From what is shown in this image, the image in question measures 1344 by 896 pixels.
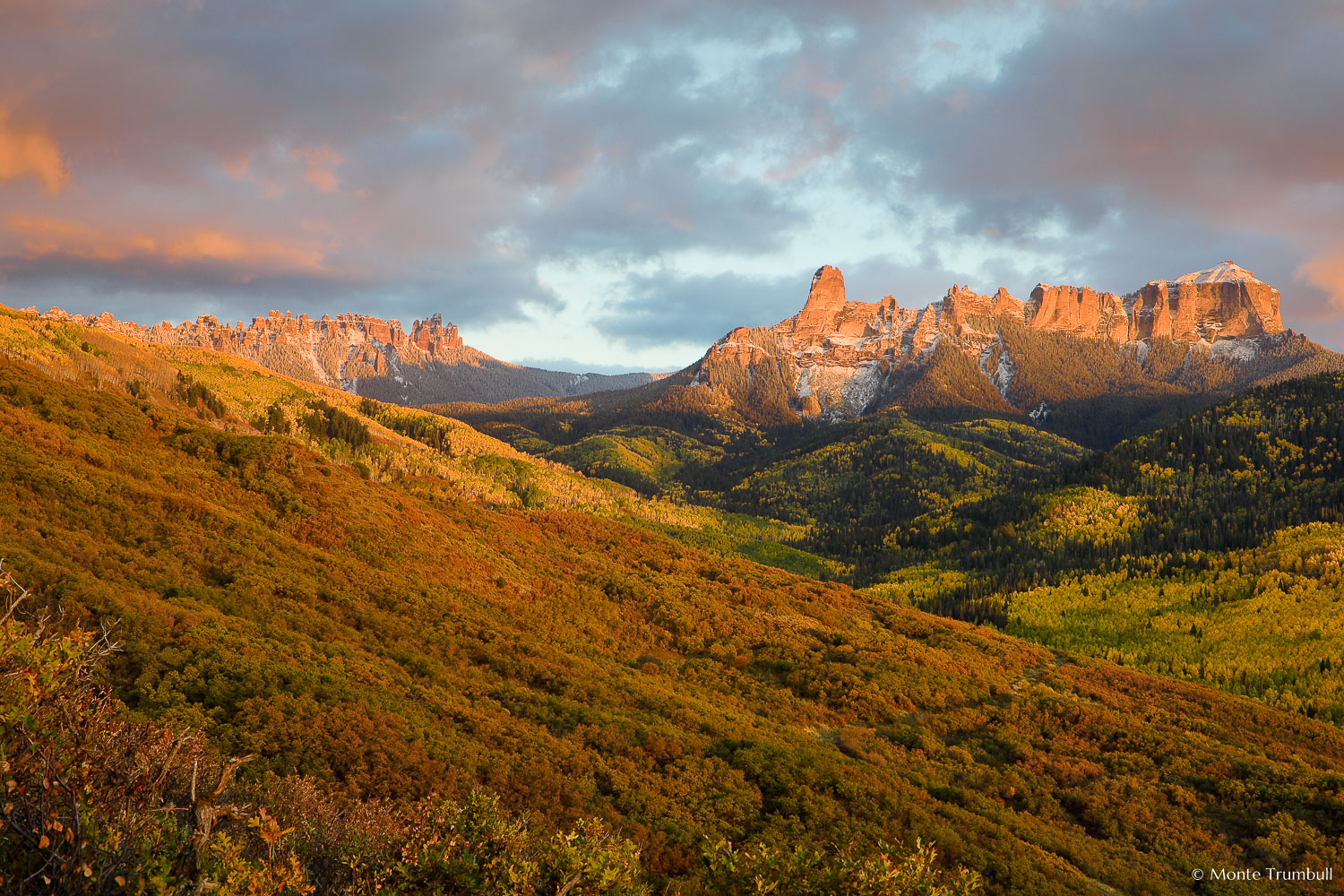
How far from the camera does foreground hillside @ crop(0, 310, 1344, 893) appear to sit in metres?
33.4

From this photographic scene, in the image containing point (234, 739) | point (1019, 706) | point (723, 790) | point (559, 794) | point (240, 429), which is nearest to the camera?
point (234, 739)

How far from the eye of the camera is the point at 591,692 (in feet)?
158

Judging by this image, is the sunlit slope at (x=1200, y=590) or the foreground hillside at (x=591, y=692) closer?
the foreground hillside at (x=591, y=692)

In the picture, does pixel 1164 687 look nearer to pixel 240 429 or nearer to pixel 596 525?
pixel 596 525

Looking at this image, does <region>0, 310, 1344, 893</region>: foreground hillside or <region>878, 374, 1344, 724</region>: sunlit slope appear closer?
<region>0, 310, 1344, 893</region>: foreground hillside

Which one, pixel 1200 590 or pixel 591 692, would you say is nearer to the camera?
pixel 591 692

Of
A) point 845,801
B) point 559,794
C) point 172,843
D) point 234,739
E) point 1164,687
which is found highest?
point 172,843

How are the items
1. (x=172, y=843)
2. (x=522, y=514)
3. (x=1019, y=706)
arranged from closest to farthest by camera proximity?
(x=172, y=843), (x=1019, y=706), (x=522, y=514)

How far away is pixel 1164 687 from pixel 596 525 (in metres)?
87.0

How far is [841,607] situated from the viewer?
96312mm

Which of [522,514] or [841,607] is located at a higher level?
[522,514]

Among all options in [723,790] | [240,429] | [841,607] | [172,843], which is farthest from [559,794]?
[240,429]

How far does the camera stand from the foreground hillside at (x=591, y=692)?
33.4 metres

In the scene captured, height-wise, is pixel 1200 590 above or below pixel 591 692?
below
